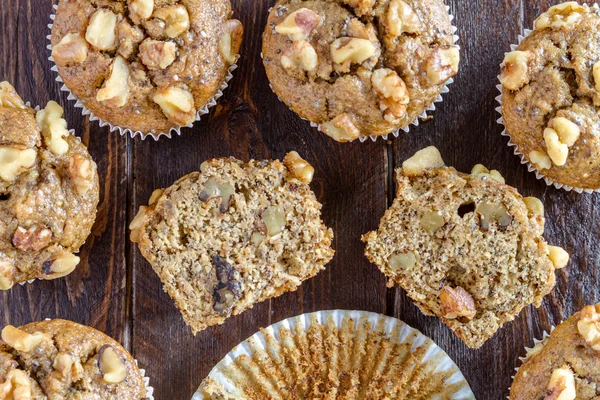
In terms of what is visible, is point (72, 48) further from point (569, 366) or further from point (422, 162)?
point (569, 366)

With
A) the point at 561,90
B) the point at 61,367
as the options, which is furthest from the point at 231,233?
the point at 561,90

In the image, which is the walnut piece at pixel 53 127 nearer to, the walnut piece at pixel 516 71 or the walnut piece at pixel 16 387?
the walnut piece at pixel 16 387

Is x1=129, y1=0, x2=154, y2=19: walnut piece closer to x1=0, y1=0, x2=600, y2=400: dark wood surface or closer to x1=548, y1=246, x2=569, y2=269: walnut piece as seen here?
x1=0, y1=0, x2=600, y2=400: dark wood surface

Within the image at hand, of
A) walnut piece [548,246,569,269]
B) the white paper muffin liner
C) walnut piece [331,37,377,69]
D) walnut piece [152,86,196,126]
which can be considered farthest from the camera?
the white paper muffin liner

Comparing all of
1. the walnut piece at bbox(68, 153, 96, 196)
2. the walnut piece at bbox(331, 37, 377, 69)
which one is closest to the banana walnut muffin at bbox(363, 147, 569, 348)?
the walnut piece at bbox(331, 37, 377, 69)

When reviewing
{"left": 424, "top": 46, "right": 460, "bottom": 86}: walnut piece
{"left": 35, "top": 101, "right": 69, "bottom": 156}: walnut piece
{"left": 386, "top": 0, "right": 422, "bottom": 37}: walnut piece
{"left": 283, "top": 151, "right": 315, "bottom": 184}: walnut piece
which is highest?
{"left": 386, "top": 0, "right": 422, "bottom": 37}: walnut piece

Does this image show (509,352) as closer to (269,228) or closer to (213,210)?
(269,228)

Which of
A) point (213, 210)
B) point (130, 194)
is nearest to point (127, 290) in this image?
point (130, 194)
